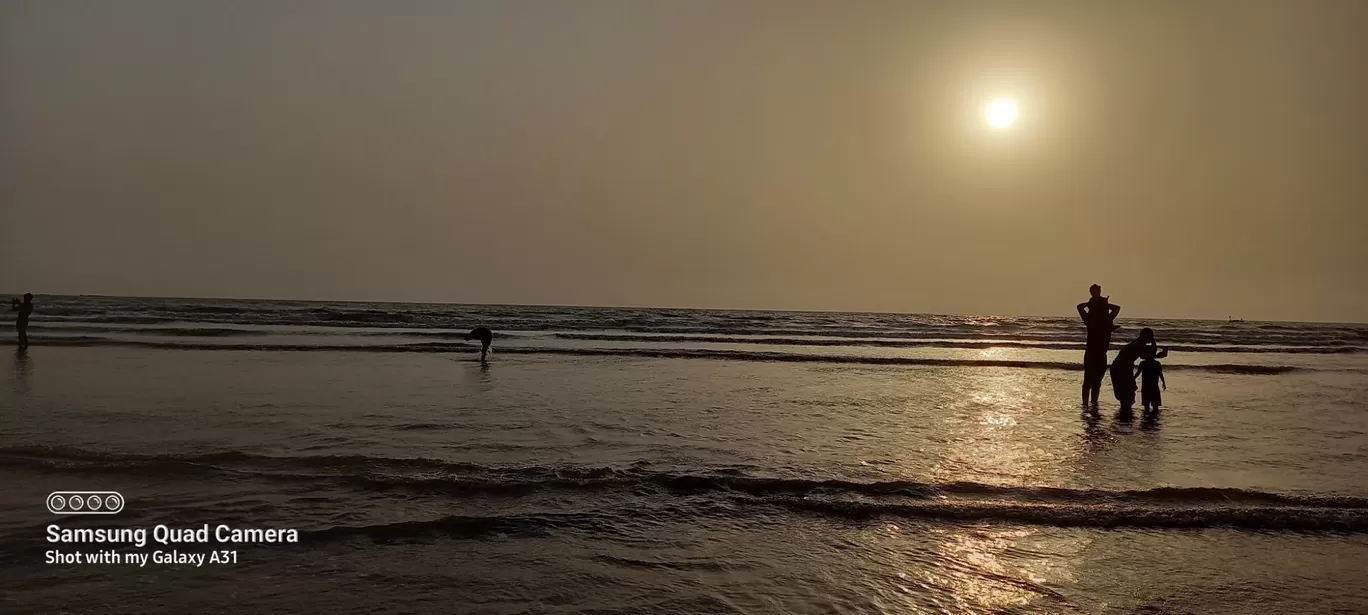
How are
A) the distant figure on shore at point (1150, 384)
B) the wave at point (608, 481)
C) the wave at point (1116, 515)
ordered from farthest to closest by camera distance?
1. the distant figure on shore at point (1150, 384)
2. the wave at point (608, 481)
3. the wave at point (1116, 515)

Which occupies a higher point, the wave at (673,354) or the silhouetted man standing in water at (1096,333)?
the silhouetted man standing in water at (1096,333)

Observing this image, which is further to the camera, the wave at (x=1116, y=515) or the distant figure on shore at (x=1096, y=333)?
the distant figure on shore at (x=1096, y=333)

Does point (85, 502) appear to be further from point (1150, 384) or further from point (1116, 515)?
point (1150, 384)

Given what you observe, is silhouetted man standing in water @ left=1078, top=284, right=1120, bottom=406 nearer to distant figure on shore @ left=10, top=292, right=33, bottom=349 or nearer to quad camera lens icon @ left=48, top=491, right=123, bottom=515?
quad camera lens icon @ left=48, top=491, right=123, bottom=515

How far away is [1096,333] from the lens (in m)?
12.3

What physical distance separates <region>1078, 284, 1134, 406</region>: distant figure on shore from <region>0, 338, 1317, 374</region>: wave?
9.18 metres

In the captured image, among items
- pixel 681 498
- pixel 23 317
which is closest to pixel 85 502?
pixel 681 498

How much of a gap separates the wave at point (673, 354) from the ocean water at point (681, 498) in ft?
28.9

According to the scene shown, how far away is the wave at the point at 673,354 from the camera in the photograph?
22.2 meters

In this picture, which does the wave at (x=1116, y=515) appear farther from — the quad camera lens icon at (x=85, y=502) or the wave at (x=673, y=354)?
the wave at (x=673, y=354)

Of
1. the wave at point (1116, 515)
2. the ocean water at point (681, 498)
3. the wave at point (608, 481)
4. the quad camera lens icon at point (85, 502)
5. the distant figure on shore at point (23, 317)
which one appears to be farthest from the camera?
Answer: the distant figure on shore at point (23, 317)

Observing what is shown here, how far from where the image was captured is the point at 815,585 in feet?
14.3

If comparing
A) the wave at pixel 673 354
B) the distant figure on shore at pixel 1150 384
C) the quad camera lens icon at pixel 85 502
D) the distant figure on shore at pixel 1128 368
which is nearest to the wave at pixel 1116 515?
the quad camera lens icon at pixel 85 502


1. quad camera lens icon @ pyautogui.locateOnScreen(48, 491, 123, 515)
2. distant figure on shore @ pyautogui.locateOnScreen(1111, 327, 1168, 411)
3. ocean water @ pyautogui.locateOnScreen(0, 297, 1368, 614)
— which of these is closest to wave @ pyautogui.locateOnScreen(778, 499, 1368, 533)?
ocean water @ pyautogui.locateOnScreen(0, 297, 1368, 614)
